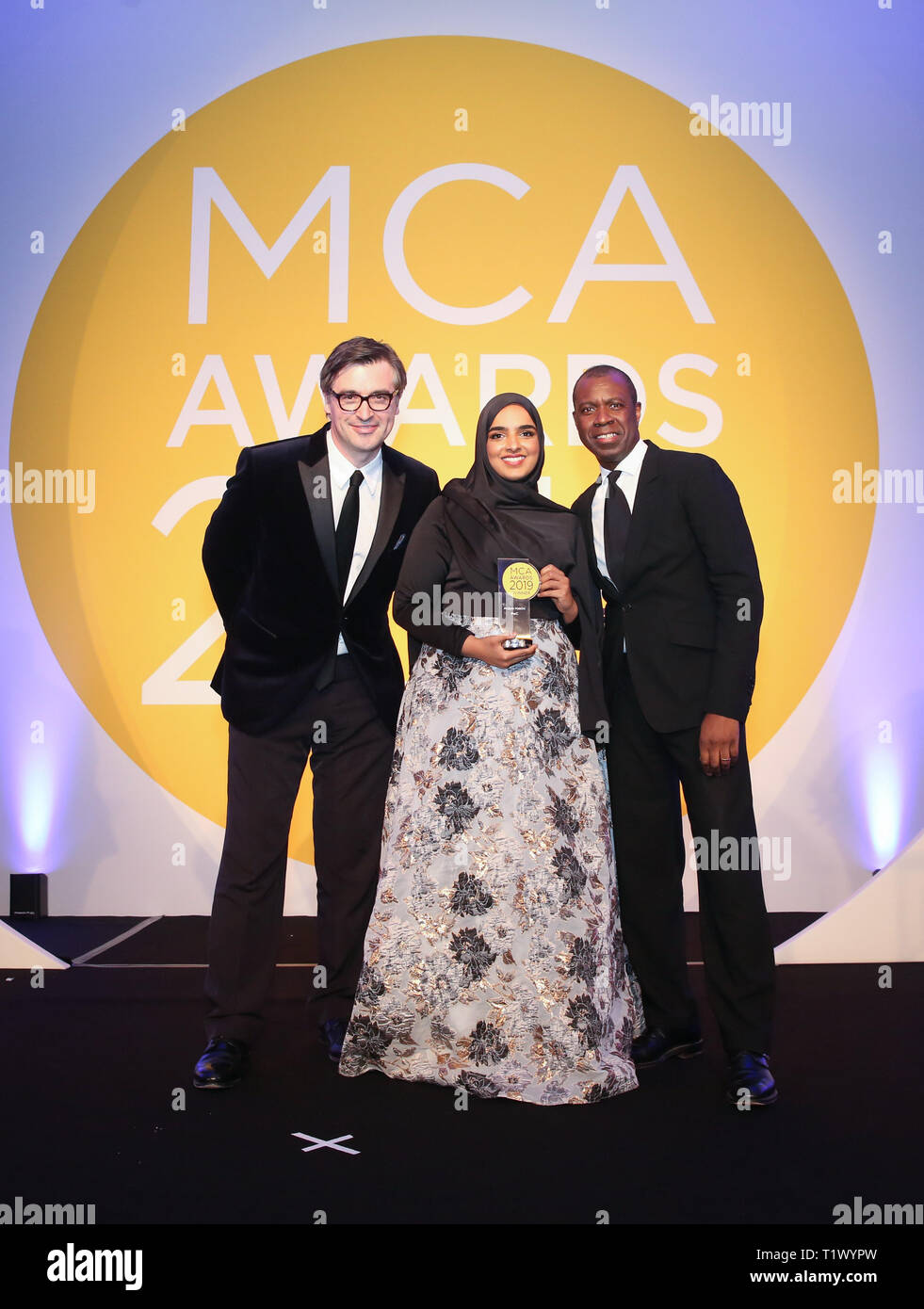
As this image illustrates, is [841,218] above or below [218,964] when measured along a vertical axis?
above

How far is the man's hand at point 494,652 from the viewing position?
2299mm

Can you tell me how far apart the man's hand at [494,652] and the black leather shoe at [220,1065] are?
1.08 metres

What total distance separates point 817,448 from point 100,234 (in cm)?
299

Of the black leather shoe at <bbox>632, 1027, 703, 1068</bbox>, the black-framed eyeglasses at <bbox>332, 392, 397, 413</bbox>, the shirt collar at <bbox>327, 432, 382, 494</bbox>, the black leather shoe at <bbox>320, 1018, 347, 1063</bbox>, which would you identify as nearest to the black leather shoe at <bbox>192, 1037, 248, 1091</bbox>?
the black leather shoe at <bbox>320, 1018, 347, 1063</bbox>

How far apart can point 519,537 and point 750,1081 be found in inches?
51.8

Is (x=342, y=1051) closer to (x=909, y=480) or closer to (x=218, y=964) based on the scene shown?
(x=218, y=964)

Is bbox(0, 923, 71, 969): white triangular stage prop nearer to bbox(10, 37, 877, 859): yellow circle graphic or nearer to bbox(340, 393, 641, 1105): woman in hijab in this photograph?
bbox(10, 37, 877, 859): yellow circle graphic

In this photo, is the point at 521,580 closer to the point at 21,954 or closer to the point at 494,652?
the point at 494,652

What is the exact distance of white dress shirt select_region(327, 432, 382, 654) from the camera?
2609 mm

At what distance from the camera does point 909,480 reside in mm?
4059

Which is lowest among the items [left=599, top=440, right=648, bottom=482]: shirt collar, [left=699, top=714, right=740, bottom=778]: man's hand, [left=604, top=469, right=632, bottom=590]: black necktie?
[left=699, top=714, right=740, bottom=778]: man's hand

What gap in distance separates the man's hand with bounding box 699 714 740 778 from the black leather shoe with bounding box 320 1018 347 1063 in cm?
112

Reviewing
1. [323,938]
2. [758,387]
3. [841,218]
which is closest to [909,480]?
[758,387]
